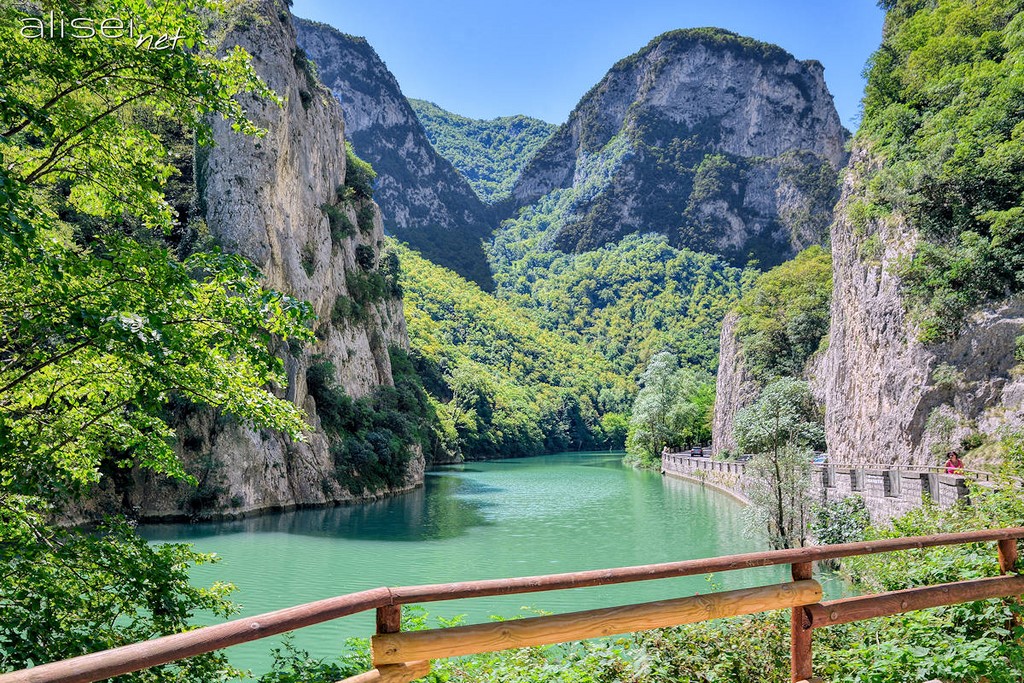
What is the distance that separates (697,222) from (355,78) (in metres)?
90.1

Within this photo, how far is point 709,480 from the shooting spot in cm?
4006

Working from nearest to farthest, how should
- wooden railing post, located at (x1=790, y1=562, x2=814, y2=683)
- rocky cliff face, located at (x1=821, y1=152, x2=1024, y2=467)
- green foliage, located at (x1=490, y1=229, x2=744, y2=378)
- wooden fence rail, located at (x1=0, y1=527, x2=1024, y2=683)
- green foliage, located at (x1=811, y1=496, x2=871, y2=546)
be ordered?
1. wooden fence rail, located at (x1=0, y1=527, x2=1024, y2=683)
2. wooden railing post, located at (x1=790, y1=562, x2=814, y2=683)
3. green foliage, located at (x1=811, y1=496, x2=871, y2=546)
4. rocky cliff face, located at (x1=821, y1=152, x2=1024, y2=467)
5. green foliage, located at (x1=490, y1=229, x2=744, y2=378)

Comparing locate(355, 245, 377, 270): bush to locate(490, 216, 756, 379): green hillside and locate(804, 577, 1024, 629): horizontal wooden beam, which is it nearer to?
locate(804, 577, 1024, 629): horizontal wooden beam

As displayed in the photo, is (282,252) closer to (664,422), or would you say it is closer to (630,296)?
(664,422)

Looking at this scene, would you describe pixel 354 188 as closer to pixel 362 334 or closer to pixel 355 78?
pixel 362 334

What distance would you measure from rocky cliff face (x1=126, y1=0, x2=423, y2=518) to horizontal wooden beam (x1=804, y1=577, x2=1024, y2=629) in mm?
25384

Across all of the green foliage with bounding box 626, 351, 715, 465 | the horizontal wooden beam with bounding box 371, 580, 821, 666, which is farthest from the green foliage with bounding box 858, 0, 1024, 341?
the green foliage with bounding box 626, 351, 715, 465

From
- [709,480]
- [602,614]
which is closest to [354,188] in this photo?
[709,480]

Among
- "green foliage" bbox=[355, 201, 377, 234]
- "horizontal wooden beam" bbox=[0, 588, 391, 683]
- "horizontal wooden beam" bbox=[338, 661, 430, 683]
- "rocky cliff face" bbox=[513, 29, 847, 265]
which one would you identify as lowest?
"horizontal wooden beam" bbox=[338, 661, 430, 683]

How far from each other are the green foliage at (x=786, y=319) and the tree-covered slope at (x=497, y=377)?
31.3 metres

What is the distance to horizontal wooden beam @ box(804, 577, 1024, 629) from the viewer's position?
12.5ft

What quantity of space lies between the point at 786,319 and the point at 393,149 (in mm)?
130472

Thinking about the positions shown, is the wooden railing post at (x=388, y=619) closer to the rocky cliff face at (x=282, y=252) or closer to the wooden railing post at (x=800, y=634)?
the wooden railing post at (x=800, y=634)

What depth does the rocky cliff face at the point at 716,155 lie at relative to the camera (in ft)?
466
